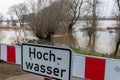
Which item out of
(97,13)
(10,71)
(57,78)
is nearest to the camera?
(57,78)

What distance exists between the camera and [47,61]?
6.48 ft

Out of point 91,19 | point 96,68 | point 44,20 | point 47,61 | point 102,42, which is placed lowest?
point 102,42

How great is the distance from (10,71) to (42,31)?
16063 millimetres

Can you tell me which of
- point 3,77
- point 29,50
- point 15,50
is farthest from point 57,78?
point 3,77

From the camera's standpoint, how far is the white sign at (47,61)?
1826mm

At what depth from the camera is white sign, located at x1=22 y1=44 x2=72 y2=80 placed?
5.99 feet

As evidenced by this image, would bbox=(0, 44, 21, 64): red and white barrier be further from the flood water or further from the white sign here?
A: the flood water

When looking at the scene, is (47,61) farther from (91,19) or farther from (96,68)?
(91,19)

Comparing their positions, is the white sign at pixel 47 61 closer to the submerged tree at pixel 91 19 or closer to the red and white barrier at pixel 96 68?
the red and white barrier at pixel 96 68

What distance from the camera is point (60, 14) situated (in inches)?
939

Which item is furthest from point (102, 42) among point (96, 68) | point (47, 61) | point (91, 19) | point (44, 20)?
point (47, 61)

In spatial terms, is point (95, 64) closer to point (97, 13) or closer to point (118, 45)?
point (118, 45)

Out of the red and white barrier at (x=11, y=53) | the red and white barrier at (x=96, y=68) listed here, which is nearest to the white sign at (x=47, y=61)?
the red and white barrier at (x=96, y=68)

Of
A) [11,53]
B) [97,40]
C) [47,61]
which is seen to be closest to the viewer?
[47,61]
